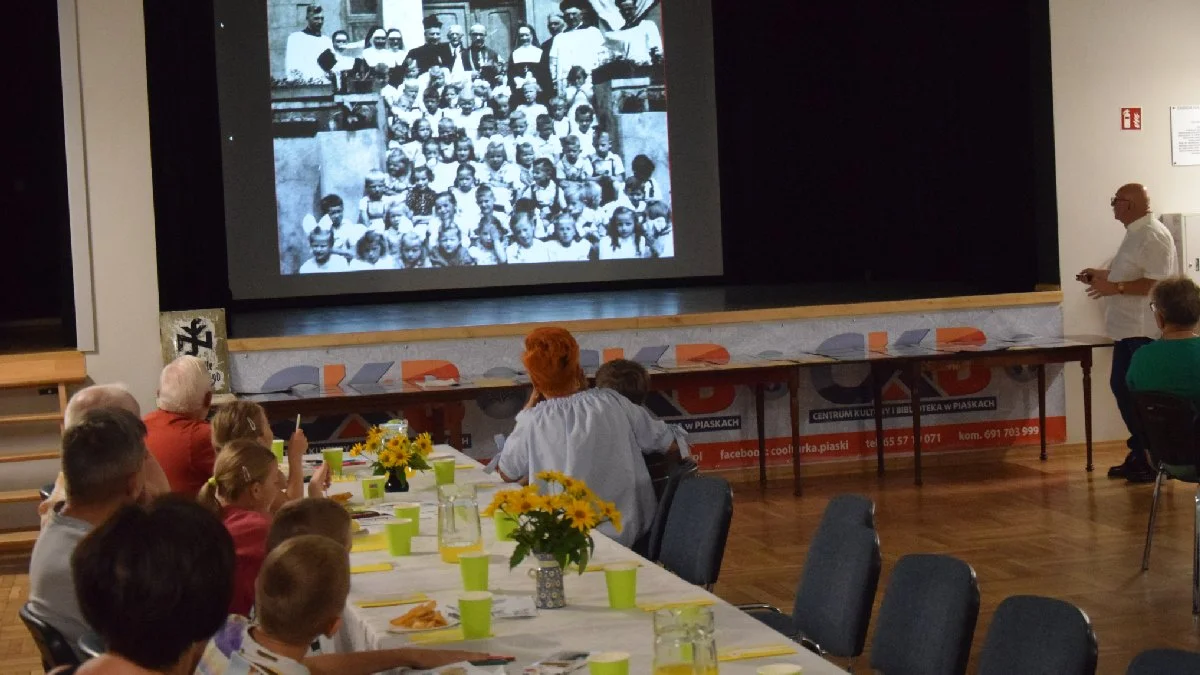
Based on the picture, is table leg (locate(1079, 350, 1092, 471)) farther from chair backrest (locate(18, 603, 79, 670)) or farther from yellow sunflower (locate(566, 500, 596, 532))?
chair backrest (locate(18, 603, 79, 670))

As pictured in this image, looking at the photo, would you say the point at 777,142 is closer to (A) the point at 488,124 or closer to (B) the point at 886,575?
(A) the point at 488,124

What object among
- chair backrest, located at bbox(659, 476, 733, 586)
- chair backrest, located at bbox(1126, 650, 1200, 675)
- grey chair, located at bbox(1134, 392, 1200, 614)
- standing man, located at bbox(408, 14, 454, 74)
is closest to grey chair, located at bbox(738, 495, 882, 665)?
chair backrest, located at bbox(659, 476, 733, 586)

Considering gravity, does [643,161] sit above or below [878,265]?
above

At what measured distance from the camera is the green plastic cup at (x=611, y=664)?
2.46 metres

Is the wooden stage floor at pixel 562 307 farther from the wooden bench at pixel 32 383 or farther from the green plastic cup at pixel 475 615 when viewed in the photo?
the green plastic cup at pixel 475 615

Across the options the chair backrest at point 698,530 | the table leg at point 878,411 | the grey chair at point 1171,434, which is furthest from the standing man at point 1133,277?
the chair backrest at point 698,530

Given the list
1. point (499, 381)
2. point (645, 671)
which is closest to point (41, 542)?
point (645, 671)

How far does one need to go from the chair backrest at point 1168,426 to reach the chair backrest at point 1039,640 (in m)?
3.33

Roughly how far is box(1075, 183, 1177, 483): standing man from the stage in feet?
2.29

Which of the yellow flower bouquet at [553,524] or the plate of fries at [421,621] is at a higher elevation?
the yellow flower bouquet at [553,524]

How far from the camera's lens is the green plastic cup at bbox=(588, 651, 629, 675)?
2.46m

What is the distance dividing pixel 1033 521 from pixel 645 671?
17.1ft

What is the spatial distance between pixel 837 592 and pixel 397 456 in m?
1.83

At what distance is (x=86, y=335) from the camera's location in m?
8.41
